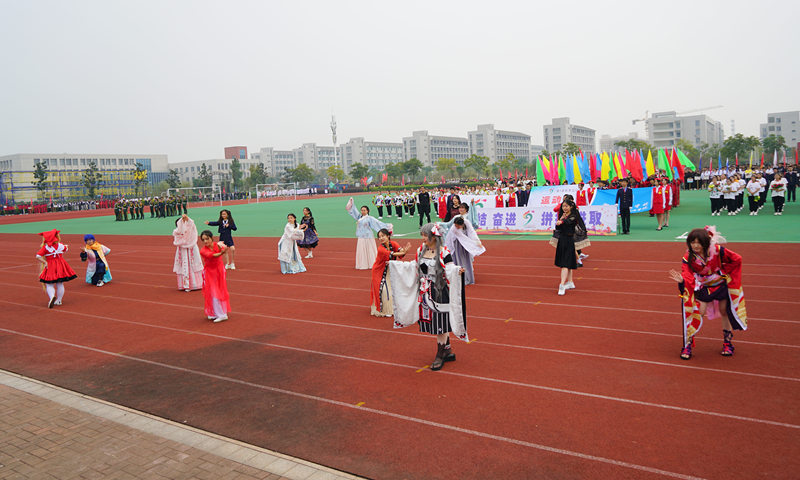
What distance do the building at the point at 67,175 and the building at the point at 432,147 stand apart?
3019 inches

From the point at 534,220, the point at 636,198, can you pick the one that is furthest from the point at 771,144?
the point at 534,220

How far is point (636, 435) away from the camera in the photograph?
450cm

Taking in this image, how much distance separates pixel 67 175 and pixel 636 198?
384ft

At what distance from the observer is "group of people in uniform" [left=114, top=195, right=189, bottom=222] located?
140 ft

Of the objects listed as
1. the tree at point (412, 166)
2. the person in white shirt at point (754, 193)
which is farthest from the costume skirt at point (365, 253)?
the tree at point (412, 166)

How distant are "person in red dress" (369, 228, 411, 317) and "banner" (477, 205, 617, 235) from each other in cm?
1012

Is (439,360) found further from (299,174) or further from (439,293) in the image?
(299,174)

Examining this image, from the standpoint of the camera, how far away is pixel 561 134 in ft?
548

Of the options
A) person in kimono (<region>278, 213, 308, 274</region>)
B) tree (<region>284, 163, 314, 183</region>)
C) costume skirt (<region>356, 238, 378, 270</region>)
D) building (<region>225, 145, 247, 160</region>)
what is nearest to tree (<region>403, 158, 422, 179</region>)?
tree (<region>284, 163, 314, 183</region>)

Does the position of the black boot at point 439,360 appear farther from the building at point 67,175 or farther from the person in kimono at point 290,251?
the building at point 67,175

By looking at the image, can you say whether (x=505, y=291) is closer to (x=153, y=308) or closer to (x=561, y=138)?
(x=153, y=308)

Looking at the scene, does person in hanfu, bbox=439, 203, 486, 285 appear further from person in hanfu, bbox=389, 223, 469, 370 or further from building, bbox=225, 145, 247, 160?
building, bbox=225, 145, 247, 160

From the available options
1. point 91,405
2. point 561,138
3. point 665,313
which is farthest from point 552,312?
point 561,138

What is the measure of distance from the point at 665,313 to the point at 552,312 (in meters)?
1.67
